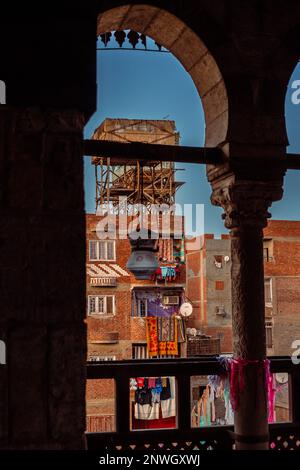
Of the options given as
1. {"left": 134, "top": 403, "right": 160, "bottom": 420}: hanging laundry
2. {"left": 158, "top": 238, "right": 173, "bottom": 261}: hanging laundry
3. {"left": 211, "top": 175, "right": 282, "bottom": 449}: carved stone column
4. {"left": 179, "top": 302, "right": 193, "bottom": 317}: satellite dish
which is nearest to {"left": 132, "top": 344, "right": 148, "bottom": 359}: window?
{"left": 179, "top": 302, "right": 193, "bottom": 317}: satellite dish

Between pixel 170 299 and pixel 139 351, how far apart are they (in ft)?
10.3

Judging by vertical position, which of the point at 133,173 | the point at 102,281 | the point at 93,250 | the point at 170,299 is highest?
the point at 133,173

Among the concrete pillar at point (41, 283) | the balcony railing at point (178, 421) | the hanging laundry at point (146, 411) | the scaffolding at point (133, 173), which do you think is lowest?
the hanging laundry at point (146, 411)

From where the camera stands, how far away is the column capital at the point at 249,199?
5.23 metres

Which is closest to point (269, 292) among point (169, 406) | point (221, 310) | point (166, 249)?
point (221, 310)

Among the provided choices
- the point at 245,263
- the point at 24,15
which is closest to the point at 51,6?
the point at 24,15

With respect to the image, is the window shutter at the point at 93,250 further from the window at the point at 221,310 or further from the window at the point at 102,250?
Answer: the window at the point at 221,310

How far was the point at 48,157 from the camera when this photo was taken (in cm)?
224

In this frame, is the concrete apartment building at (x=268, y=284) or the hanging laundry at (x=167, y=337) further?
the concrete apartment building at (x=268, y=284)

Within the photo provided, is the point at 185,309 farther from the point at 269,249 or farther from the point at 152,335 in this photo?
the point at 269,249

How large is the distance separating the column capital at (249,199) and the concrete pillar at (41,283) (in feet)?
10.3

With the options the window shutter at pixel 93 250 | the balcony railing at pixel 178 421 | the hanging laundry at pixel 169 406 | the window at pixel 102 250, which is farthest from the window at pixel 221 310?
the balcony railing at pixel 178 421

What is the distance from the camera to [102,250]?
30.7 metres

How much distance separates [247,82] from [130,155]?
1177 mm
